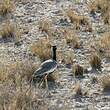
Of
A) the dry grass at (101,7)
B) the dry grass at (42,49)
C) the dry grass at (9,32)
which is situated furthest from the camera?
the dry grass at (101,7)

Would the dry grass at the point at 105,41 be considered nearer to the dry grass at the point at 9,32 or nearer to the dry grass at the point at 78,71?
the dry grass at the point at 78,71

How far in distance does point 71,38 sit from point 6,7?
3.04 metres

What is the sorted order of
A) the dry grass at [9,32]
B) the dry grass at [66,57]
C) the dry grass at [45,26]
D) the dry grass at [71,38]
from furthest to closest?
the dry grass at [45,26]
the dry grass at [9,32]
the dry grass at [71,38]
the dry grass at [66,57]

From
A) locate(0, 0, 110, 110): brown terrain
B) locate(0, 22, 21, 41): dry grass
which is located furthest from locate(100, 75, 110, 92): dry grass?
locate(0, 22, 21, 41): dry grass

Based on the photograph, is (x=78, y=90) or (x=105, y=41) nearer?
(x=78, y=90)

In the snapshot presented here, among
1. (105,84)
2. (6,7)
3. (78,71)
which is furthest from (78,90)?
(6,7)

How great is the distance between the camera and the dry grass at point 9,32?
12.4 meters

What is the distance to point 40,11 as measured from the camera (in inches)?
571

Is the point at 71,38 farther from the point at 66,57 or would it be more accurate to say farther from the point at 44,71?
the point at 44,71

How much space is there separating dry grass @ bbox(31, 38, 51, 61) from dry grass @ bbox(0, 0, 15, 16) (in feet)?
8.82

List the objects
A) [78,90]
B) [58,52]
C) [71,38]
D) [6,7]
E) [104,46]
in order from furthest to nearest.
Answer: [6,7] < [71,38] < [104,46] < [58,52] < [78,90]

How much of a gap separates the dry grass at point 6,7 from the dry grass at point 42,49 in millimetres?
2688

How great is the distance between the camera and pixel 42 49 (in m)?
11.1

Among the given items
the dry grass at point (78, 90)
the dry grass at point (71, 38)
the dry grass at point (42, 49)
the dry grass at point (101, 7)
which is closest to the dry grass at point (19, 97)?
the dry grass at point (78, 90)
